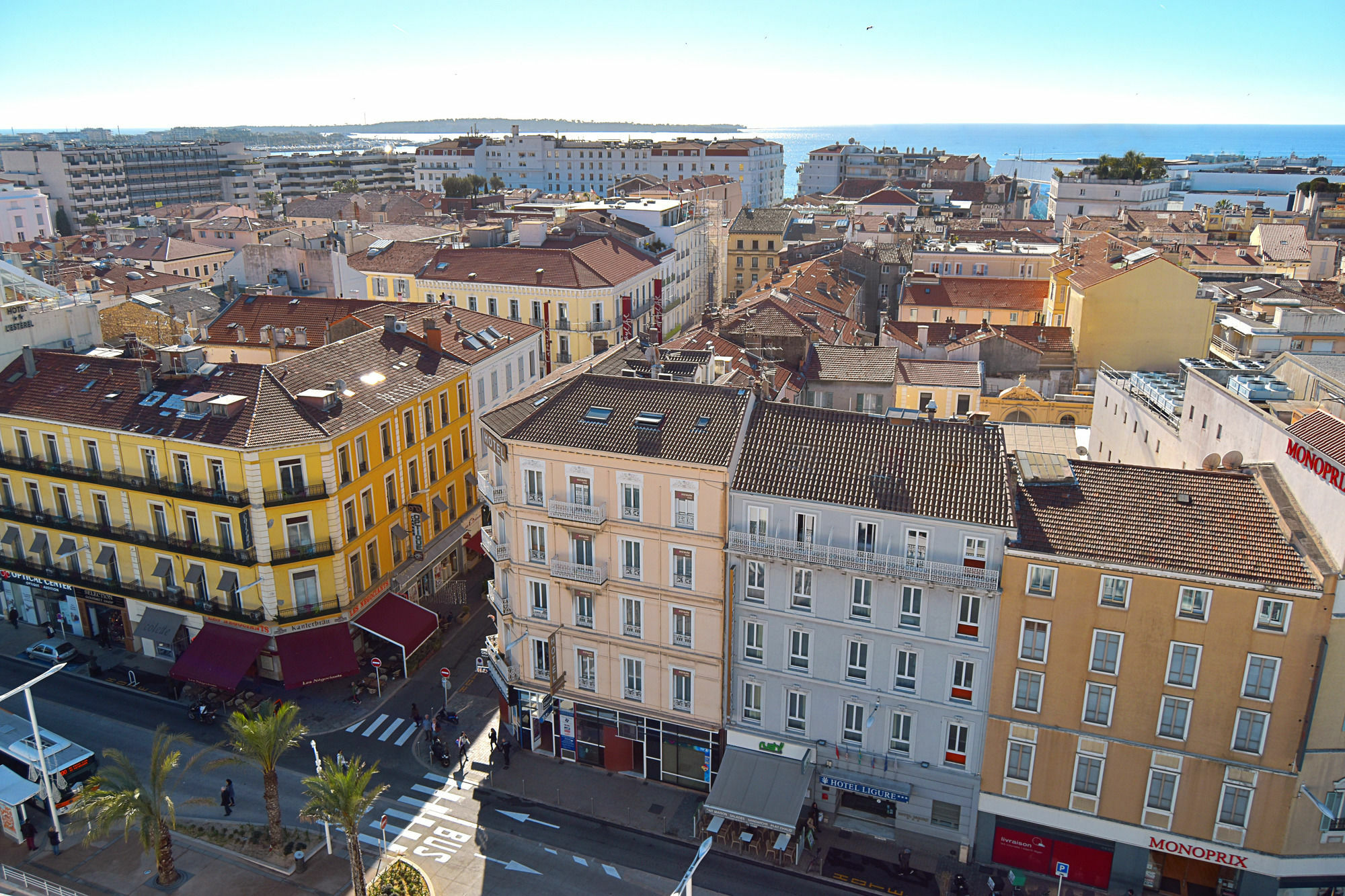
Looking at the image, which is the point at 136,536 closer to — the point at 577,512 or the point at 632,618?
the point at 577,512

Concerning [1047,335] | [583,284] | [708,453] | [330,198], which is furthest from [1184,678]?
[330,198]

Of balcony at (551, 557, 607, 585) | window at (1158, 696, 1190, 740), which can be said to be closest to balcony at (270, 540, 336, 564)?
balcony at (551, 557, 607, 585)

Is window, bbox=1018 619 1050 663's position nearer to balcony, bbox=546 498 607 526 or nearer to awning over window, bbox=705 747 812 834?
awning over window, bbox=705 747 812 834

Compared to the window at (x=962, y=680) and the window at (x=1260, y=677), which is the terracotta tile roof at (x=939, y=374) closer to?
the window at (x=962, y=680)

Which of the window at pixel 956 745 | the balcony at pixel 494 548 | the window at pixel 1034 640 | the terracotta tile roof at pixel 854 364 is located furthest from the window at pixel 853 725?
the terracotta tile roof at pixel 854 364

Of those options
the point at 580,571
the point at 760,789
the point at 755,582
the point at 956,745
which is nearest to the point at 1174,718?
the point at 956,745

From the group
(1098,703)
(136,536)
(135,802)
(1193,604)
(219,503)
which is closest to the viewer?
(1193,604)
